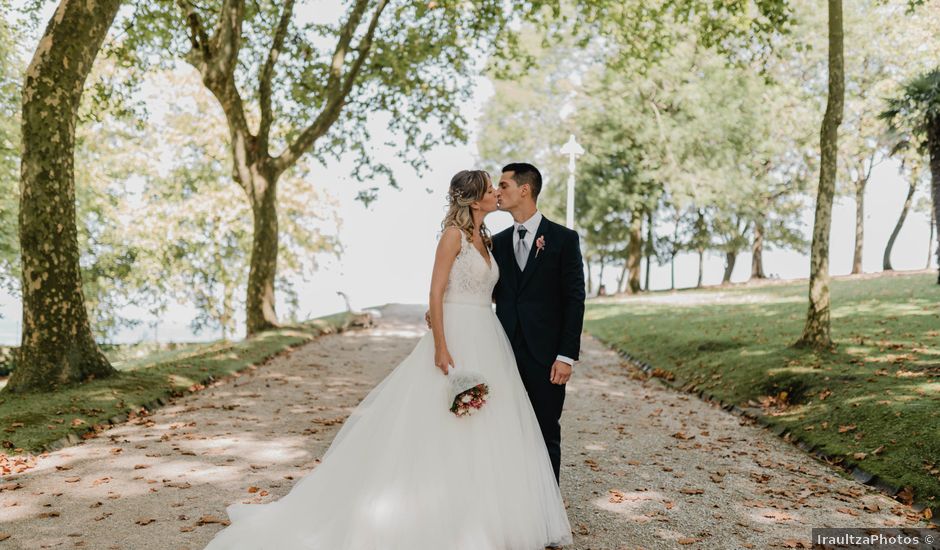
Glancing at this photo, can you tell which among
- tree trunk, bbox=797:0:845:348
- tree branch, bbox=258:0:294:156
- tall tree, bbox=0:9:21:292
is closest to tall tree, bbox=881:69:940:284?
tree trunk, bbox=797:0:845:348

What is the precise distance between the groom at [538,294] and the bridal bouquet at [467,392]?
0.69 meters

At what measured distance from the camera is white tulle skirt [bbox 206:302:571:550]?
4.51m

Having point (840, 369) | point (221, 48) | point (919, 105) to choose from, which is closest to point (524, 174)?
point (840, 369)

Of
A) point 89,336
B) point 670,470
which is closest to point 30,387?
point 89,336

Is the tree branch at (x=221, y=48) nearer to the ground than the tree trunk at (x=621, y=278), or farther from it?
farther from it

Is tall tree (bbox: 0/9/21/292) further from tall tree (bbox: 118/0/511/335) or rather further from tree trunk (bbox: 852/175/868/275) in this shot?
tree trunk (bbox: 852/175/868/275)

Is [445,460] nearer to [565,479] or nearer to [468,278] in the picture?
[468,278]

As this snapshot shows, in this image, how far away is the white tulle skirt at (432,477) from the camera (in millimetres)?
4512

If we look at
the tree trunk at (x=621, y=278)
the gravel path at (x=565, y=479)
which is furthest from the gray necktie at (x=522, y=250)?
the tree trunk at (x=621, y=278)

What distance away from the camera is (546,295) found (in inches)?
208

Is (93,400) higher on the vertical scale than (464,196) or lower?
lower

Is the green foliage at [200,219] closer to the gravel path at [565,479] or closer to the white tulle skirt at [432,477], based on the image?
the gravel path at [565,479]

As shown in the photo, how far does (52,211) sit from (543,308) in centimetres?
892

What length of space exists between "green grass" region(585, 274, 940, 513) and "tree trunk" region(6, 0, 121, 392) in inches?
419
